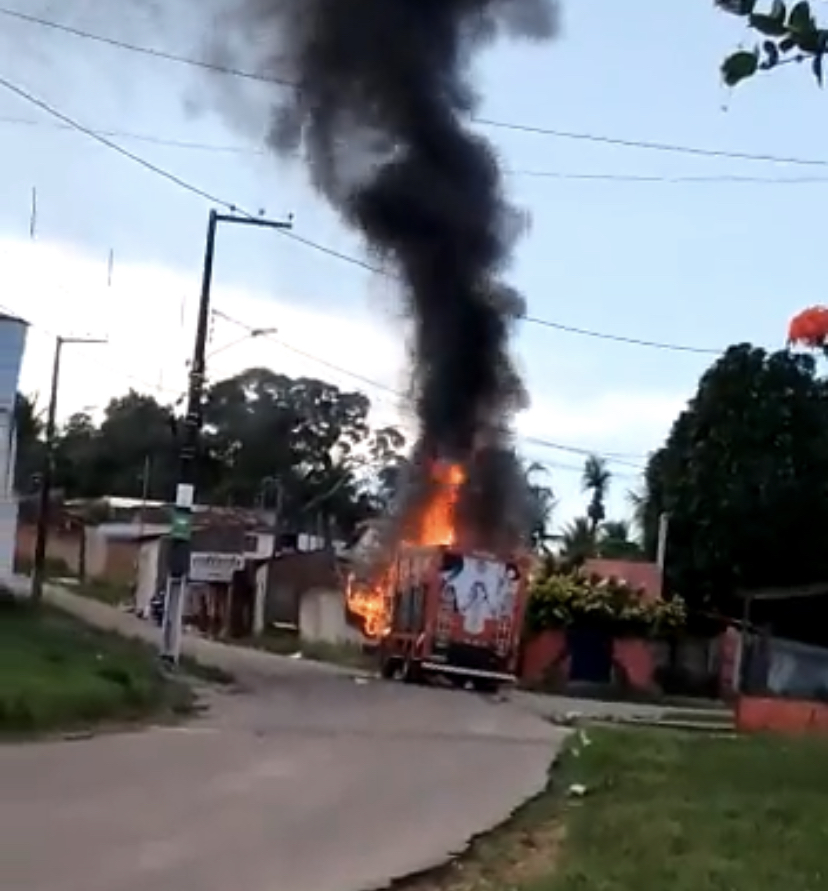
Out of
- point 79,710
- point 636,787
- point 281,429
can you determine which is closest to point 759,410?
point 281,429

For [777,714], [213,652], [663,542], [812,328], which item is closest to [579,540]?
[663,542]

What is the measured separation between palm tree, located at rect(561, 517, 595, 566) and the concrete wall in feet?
24.5

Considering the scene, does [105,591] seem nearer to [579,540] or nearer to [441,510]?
[579,540]

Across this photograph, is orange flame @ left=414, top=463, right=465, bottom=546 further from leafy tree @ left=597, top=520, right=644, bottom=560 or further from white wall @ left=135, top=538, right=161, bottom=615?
leafy tree @ left=597, top=520, right=644, bottom=560

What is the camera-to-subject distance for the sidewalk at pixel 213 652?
37000 mm

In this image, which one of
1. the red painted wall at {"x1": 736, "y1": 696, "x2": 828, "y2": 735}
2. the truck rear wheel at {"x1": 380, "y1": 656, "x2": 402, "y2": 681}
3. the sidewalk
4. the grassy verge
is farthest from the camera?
the truck rear wheel at {"x1": 380, "y1": 656, "x2": 402, "y2": 681}

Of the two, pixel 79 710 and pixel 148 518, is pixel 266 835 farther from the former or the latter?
pixel 148 518

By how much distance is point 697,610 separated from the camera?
54.5 m

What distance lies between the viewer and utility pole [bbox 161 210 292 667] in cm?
3183

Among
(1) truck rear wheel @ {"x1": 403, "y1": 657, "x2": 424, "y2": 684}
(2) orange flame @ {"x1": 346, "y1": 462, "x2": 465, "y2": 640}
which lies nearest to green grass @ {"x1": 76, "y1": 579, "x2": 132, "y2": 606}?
(2) orange flame @ {"x1": 346, "y1": 462, "x2": 465, "y2": 640}

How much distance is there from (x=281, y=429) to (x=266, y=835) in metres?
67.9

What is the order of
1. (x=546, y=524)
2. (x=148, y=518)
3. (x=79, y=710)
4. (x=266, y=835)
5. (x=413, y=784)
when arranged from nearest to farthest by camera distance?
(x=266, y=835) → (x=413, y=784) → (x=79, y=710) → (x=546, y=524) → (x=148, y=518)

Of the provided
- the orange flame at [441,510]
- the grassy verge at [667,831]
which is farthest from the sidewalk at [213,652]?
the grassy verge at [667,831]

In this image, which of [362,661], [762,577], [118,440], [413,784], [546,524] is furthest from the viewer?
[118,440]
